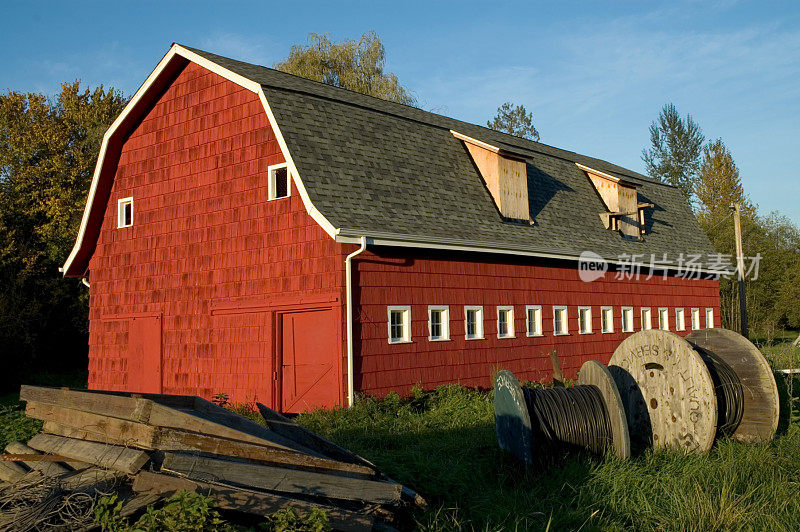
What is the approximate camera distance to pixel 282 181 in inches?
589

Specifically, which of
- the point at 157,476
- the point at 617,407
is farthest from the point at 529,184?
the point at 157,476

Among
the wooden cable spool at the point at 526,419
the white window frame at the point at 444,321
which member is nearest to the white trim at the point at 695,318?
the white window frame at the point at 444,321

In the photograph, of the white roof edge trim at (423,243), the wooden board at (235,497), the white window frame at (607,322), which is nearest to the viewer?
the wooden board at (235,497)

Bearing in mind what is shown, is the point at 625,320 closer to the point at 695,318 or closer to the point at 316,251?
the point at 695,318

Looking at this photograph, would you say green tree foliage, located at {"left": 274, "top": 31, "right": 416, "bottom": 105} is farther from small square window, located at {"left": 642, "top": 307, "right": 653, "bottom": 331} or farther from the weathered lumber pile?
the weathered lumber pile

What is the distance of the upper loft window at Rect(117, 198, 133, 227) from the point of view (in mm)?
18047

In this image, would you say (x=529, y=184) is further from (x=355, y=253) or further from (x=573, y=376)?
(x=355, y=253)

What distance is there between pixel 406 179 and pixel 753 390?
310 inches

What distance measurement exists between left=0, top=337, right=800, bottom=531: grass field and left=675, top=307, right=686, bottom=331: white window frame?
1261cm

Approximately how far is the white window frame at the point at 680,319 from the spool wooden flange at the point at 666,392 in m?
13.9

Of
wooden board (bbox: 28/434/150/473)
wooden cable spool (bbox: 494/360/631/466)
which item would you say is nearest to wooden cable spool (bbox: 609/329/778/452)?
wooden cable spool (bbox: 494/360/631/466)

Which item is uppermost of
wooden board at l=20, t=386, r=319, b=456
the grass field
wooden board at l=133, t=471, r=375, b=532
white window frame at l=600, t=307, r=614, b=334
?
white window frame at l=600, t=307, r=614, b=334

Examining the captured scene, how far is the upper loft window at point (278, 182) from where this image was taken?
1484cm

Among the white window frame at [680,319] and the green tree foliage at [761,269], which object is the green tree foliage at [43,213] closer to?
the white window frame at [680,319]
